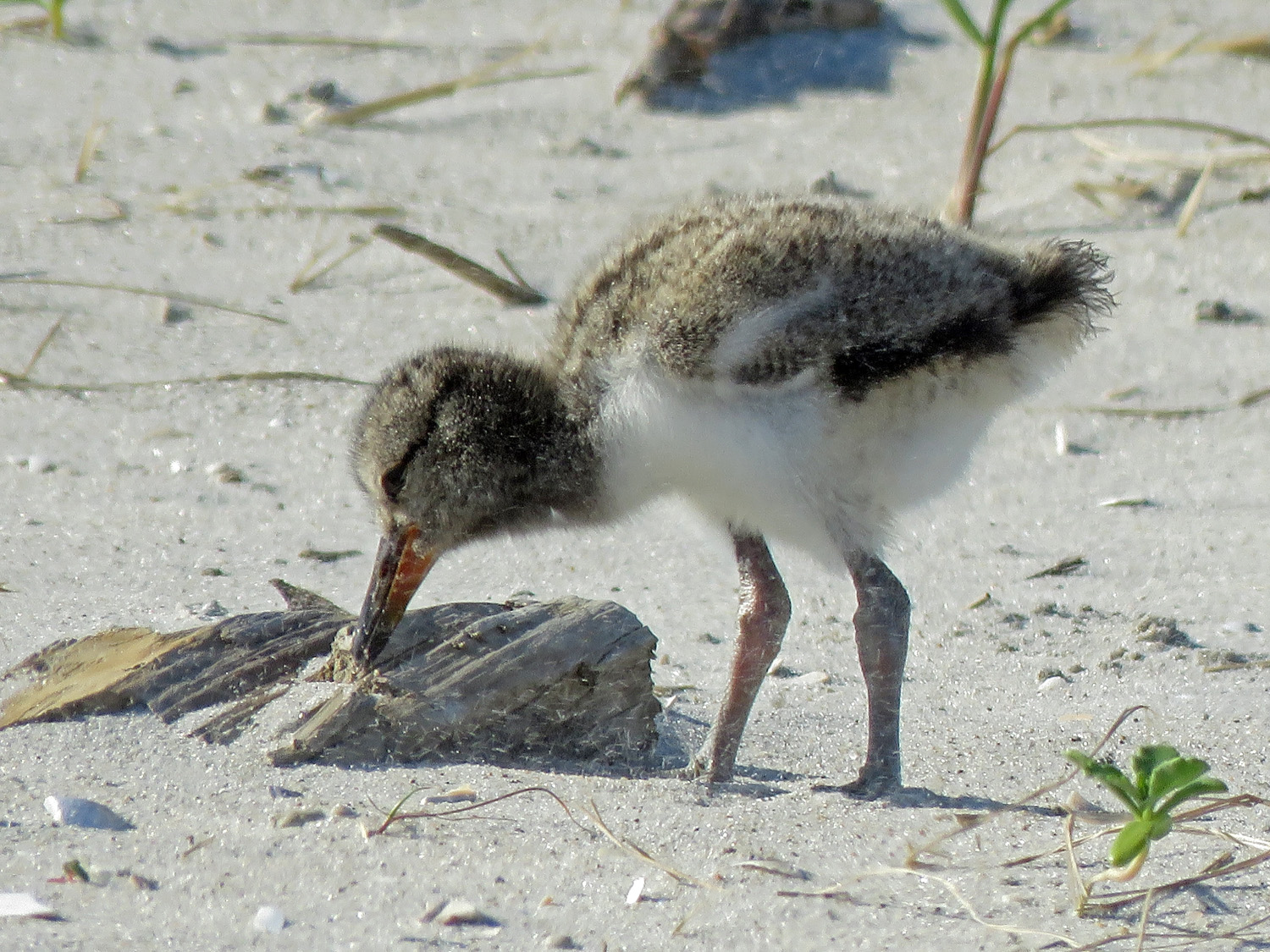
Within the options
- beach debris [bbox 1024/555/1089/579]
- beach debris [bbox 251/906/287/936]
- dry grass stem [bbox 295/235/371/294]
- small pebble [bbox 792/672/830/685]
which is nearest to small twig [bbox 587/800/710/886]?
beach debris [bbox 251/906/287/936]

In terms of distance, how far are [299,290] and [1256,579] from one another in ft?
8.88

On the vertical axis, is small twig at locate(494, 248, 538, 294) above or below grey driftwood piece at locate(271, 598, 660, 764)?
above

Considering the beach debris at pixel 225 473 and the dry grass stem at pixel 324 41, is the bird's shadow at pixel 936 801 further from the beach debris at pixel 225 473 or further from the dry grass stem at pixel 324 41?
the dry grass stem at pixel 324 41

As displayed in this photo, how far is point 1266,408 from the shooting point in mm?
4309

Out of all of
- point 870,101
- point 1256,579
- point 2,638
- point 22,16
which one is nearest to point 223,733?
point 2,638

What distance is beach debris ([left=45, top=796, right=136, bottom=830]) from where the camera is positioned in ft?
7.72

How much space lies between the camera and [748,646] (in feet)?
9.85

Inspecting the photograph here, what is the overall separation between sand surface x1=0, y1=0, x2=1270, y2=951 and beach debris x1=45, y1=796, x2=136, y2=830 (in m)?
0.03

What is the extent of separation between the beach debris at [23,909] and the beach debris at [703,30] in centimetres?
448

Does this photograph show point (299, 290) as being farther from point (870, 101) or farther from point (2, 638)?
point (870, 101)

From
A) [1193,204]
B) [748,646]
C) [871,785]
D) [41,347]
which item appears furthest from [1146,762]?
[1193,204]

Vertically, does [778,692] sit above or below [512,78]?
below

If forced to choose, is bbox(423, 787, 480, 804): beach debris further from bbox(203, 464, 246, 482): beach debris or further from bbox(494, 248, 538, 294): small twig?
bbox(494, 248, 538, 294): small twig

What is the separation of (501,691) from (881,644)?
64 centimetres
